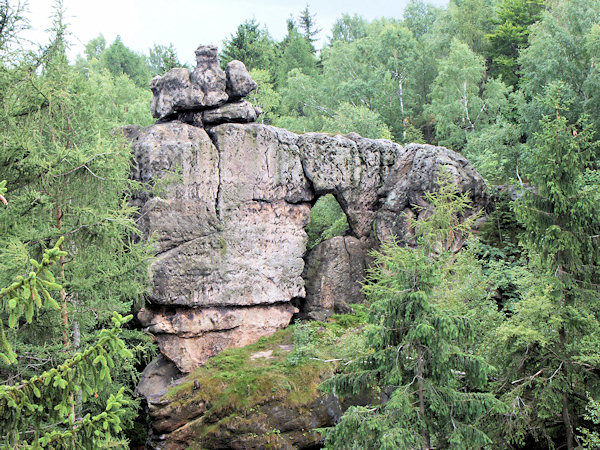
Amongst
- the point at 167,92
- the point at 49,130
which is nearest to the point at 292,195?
the point at 167,92

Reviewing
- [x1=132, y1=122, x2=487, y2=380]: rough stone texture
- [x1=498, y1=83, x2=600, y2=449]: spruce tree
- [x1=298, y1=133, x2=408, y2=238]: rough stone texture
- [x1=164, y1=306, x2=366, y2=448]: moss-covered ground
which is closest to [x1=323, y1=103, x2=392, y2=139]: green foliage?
[x1=298, y1=133, x2=408, y2=238]: rough stone texture

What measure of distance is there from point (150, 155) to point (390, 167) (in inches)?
308

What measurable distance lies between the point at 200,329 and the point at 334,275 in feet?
15.3

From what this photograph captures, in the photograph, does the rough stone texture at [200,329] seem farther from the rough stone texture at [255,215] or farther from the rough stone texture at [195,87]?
the rough stone texture at [195,87]

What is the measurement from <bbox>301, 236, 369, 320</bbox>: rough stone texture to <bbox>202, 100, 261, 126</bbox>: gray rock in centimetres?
477

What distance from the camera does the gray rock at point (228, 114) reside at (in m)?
17.0

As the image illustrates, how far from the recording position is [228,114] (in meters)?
17.0

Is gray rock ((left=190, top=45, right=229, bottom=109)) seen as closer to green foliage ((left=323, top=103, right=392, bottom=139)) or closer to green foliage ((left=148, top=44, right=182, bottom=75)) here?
green foliage ((left=323, top=103, right=392, bottom=139))

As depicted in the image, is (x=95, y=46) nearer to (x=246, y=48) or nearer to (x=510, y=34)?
(x=246, y=48)

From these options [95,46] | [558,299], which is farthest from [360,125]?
[95,46]

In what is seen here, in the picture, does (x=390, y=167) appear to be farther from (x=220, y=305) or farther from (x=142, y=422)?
(x=142, y=422)

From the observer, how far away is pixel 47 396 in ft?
17.5

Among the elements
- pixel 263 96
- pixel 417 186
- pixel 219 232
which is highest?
pixel 263 96

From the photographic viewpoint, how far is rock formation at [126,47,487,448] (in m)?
15.7
